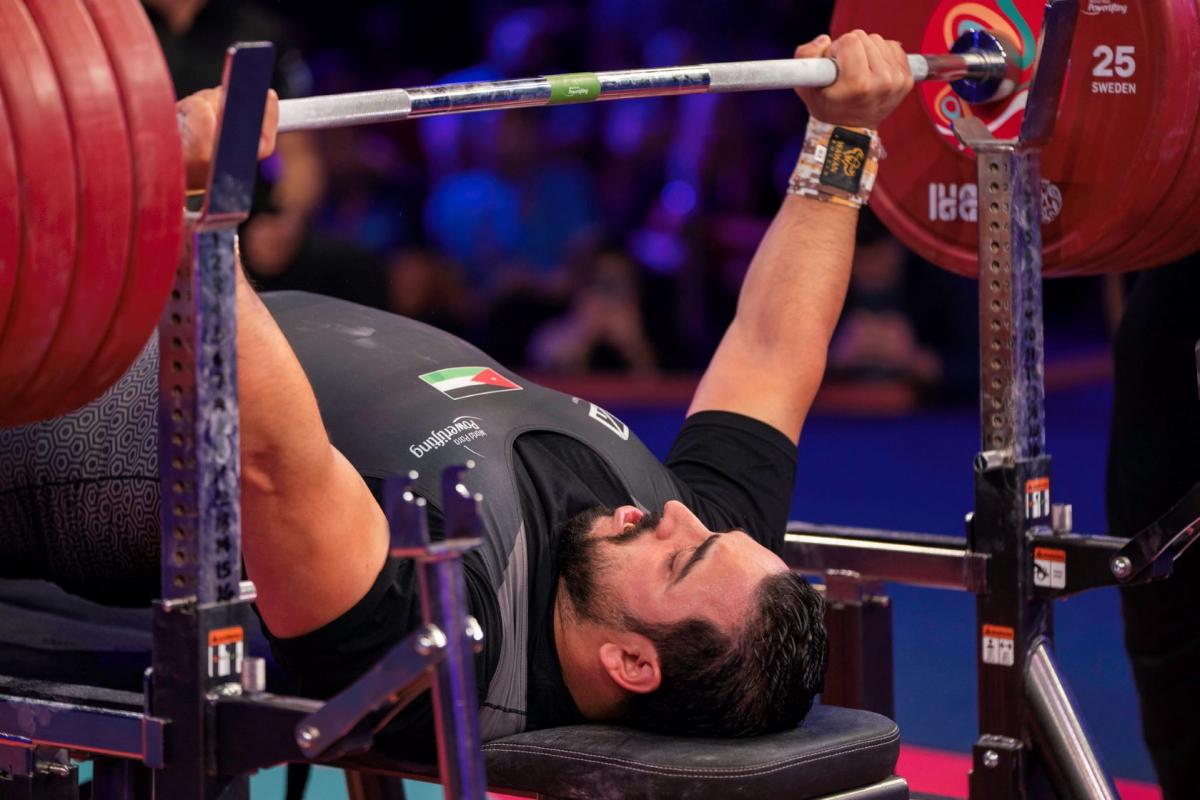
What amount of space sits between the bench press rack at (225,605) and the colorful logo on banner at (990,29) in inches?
51.0

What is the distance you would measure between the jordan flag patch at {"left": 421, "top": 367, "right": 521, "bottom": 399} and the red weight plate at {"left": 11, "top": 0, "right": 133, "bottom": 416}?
3.17 ft

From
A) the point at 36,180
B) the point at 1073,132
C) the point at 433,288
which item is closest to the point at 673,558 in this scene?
the point at 1073,132

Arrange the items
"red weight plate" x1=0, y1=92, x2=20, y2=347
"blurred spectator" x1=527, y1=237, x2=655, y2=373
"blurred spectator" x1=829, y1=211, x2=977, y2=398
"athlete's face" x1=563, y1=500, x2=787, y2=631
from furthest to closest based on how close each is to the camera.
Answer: "blurred spectator" x1=527, y1=237, x2=655, y2=373 < "blurred spectator" x1=829, y1=211, x2=977, y2=398 < "athlete's face" x1=563, y1=500, x2=787, y2=631 < "red weight plate" x1=0, y1=92, x2=20, y2=347

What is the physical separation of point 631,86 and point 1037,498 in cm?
87

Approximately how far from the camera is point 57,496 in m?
2.32

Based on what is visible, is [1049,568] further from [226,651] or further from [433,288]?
[433,288]

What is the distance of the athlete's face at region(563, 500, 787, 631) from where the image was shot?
2.14 metres

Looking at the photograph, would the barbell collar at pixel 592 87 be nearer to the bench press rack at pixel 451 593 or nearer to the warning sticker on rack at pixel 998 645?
the bench press rack at pixel 451 593

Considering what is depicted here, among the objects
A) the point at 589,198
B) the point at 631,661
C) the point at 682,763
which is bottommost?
the point at 682,763

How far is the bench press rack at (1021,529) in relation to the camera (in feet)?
7.70

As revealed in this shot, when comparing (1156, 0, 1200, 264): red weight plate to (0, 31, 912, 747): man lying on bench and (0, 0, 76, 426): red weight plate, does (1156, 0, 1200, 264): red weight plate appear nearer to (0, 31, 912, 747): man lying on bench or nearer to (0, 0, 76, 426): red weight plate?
(0, 31, 912, 747): man lying on bench

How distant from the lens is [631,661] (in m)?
2.16

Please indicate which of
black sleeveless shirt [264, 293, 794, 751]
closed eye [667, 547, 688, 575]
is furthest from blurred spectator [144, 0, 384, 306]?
closed eye [667, 547, 688, 575]

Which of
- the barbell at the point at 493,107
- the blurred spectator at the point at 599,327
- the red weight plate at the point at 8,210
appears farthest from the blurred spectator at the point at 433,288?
the red weight plate at the point at 8,210
